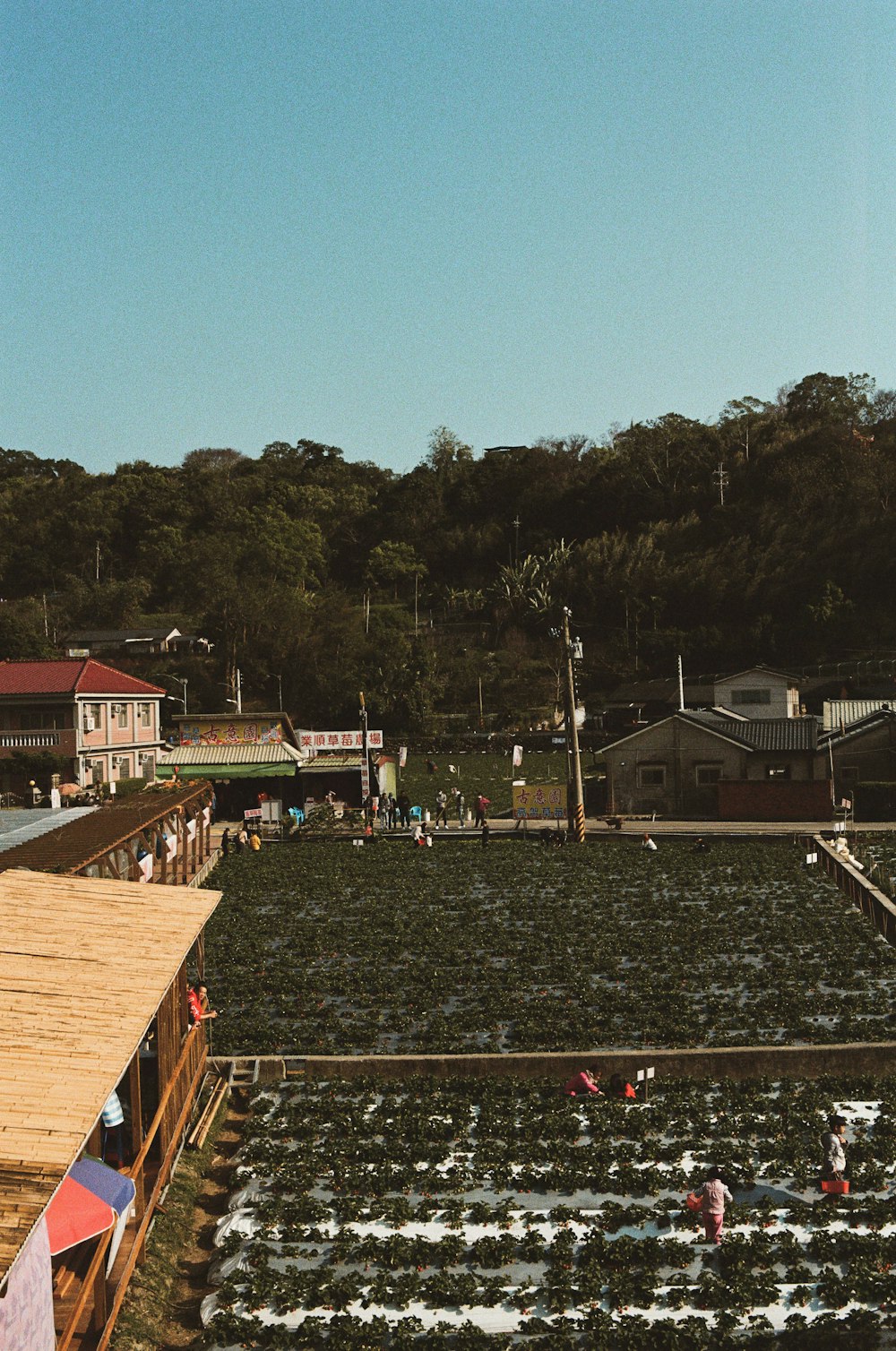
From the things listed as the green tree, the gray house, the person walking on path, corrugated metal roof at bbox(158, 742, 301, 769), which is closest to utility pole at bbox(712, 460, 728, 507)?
the green tree

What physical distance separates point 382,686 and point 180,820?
48.1 m

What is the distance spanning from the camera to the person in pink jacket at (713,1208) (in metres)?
12.2

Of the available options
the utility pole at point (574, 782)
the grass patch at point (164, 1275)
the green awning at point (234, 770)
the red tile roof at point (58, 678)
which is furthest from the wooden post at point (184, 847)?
the red tile roof at point (58, 678)

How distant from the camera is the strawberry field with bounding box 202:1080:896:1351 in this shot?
10.8 meters

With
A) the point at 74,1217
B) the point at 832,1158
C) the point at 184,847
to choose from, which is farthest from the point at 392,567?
the point at 74,1217

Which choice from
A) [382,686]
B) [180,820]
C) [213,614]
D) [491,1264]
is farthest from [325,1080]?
[213,614]

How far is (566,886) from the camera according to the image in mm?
31578

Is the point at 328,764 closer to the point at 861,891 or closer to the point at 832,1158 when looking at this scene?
the point at 861,891

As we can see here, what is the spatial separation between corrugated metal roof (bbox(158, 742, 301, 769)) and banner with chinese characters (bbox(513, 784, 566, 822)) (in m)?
9.20

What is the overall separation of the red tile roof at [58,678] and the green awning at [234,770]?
5.51 meters

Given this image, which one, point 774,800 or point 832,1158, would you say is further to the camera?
point 774,800

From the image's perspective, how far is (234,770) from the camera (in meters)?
45.3

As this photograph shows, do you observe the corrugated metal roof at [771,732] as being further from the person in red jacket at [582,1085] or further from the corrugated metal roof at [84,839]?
the person in red jacket at [582,1085]

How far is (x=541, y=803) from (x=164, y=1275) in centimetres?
3064
